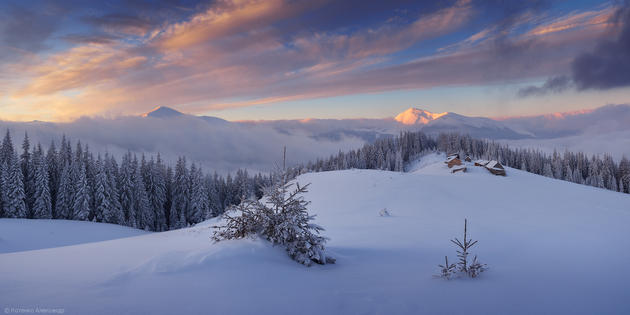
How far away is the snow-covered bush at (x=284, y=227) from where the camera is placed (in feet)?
28.7

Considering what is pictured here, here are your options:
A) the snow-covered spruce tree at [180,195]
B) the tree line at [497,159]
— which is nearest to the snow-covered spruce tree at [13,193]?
the snow-covered spruce tree at [180,195]

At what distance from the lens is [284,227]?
8906 millimetres

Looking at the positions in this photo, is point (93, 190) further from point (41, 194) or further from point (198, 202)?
point (198, 202)

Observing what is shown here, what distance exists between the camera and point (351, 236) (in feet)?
49.3

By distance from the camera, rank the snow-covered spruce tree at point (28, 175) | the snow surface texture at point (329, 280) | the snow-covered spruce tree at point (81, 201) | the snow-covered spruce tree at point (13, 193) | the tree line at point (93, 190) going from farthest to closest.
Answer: the snow-covered spruce tree at point (28, 175) < the snow-covered spruce tree at point (81, 201) < the tree line at point (93, 190) < the snow-covered spruce tree at point (13, 193) < the snow surface texture at point (329, 280)

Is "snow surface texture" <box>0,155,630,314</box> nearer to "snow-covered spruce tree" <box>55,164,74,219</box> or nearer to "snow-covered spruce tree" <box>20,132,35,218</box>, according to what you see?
"snow-covered spruce tree" <box>55,164,74,219</box>

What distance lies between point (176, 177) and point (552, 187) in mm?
75345

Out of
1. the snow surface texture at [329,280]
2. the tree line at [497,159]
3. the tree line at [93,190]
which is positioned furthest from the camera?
the tree line at [497,159]

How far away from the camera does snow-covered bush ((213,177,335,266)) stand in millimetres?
8742

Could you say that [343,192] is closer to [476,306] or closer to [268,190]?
[268,190]

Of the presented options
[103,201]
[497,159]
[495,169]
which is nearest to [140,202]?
[103,201]

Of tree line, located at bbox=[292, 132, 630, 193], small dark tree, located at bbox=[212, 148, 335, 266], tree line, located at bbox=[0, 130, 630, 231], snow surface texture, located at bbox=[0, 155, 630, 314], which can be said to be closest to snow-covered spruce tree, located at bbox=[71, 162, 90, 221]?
tree line, located at bbox=[0, 130, 630, 231]

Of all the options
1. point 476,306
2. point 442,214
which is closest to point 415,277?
point 476,306

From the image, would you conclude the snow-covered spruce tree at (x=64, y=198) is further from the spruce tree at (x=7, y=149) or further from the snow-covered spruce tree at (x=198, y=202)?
the snow-covered spruce tree at (x=198, y=202)
